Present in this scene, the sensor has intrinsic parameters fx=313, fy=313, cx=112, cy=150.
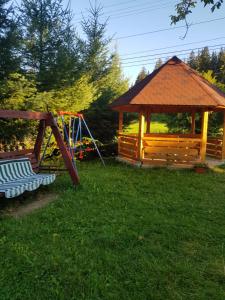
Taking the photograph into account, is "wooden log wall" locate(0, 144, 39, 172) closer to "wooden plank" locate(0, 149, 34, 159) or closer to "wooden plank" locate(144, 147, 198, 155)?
"wooden plank" locate(0, 149, 34, 159)

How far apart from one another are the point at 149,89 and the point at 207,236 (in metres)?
7.71

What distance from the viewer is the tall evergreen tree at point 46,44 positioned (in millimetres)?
11812

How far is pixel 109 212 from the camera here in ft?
19.2

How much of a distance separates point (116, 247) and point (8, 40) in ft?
26.7

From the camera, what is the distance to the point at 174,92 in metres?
11.4

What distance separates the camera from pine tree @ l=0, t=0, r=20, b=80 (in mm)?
9961

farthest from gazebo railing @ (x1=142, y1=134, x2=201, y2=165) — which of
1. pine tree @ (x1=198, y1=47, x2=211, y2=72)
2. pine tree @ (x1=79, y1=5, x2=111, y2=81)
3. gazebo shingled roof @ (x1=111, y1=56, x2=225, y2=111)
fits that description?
pine tree @ (x1=198, y1=47, x2=211, y2=72)

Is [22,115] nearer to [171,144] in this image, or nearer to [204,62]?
[171,144]

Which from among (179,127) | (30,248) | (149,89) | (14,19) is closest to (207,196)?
(30,248)

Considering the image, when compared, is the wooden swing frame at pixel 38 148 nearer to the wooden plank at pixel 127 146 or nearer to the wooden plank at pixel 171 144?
the wooden plank at pixel 171 144

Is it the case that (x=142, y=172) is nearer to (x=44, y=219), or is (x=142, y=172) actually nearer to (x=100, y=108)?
(x=44, y=219)

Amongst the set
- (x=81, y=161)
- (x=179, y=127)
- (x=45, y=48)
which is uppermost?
(x=45, y=48)

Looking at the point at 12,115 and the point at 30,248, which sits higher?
the point at 12,115

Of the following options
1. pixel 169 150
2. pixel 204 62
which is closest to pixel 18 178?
pixel 169 150
